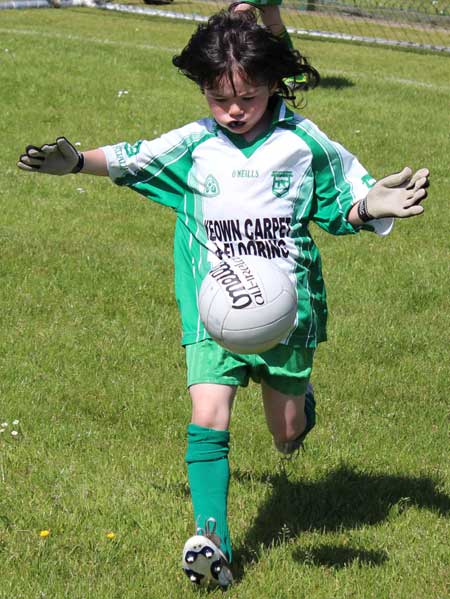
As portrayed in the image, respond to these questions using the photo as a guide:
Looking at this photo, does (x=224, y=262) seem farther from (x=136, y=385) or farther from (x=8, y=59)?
(x=8, y=59)

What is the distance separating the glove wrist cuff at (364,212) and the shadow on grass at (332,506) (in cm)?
130

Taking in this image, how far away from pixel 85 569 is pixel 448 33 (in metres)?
17.1

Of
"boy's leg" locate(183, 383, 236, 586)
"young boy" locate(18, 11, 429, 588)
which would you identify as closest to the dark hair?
"young boy" locate(18, 11, 429, 588)

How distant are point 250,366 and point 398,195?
0.89 meters

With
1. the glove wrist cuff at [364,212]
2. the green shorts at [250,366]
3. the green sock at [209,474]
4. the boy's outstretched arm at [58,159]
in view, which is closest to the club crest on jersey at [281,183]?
the glove wrist cuff at [364,212]

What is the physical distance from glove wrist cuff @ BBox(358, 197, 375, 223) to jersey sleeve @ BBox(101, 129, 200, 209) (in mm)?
736

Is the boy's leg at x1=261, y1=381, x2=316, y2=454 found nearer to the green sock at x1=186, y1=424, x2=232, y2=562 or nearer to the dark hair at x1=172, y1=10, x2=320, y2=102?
the green sock at x1=186, y1=424, x2=232, y2=562

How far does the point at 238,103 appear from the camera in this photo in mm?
4434

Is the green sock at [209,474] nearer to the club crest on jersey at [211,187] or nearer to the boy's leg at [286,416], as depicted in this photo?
the boy's leg at [286,416]

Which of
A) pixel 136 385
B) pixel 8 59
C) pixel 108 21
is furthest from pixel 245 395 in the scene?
pixel 108 21

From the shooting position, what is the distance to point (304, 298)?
4.59 m

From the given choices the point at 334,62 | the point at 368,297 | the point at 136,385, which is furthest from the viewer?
the point at 334,62

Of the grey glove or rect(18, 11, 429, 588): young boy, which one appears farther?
rect(18, 11, 429, 588): young boy

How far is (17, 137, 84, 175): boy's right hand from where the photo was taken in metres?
4.57
